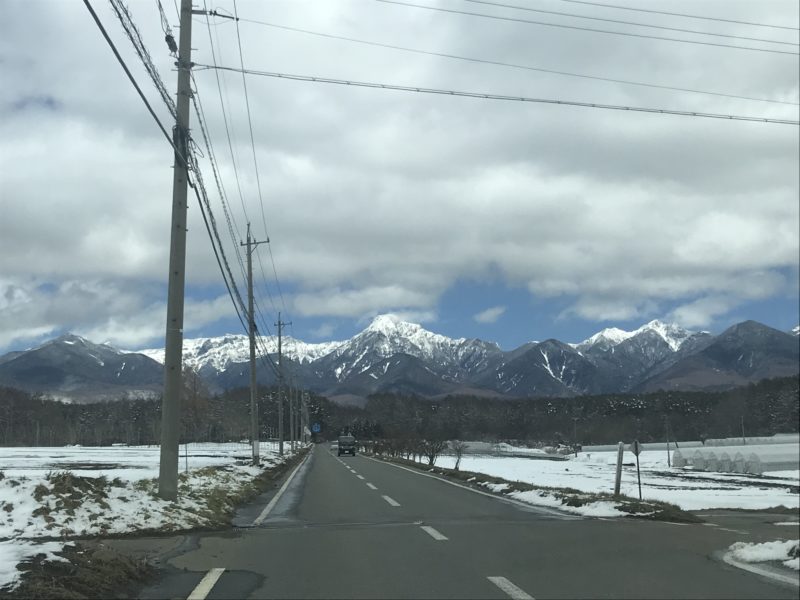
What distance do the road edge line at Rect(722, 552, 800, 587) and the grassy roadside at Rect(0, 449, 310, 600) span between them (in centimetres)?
647

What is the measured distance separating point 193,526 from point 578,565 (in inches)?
280

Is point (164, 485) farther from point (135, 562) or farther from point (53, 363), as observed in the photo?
point (53, 363)

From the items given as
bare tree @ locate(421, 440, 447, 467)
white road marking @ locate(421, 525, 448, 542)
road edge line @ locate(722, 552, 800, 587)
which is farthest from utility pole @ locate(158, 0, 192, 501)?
bare tree @ locate(421, 440, 447, 467)

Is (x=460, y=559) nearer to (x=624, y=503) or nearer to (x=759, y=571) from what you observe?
(x=759, y=571)

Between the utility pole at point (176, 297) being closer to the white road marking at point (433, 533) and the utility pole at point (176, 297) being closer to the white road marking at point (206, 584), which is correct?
the white road marking at point (433, 533)

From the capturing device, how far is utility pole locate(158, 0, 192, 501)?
511 inches

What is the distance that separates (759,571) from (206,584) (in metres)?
5.89

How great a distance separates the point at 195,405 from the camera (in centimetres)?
8150

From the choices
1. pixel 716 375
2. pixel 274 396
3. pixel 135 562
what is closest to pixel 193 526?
pixel 135 562

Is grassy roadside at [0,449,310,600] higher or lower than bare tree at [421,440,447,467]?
higher

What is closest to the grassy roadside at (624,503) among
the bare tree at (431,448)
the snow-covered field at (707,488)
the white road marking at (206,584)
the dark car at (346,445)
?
the snow-covered field at (707,488)

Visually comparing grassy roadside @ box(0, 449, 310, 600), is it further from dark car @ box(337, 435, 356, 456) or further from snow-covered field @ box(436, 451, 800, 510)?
dark car @ box(337, 435, 356, 456)

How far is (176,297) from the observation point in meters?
13.7

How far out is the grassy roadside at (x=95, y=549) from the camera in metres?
6.00
